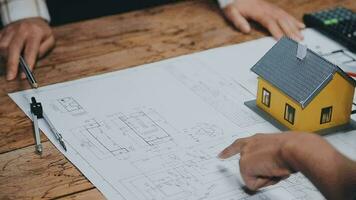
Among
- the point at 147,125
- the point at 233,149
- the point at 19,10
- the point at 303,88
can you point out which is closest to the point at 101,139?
the point at 147,125

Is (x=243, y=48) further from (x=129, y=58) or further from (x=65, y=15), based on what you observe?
(x=65, y=15)

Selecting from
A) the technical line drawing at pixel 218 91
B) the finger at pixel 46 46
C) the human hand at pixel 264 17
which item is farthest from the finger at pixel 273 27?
the finger at pixel 46 46

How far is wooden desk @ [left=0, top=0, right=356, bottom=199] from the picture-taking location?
926 millimetres

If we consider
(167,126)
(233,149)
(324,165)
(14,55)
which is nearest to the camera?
(324,165)

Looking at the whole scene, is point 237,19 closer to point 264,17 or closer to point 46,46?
point 264,17

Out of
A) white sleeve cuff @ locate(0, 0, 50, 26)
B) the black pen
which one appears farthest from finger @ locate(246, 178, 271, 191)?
white sleeve cuff @ locate(0, 0, 50, 26)

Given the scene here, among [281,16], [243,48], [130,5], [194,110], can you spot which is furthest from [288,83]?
[130,5]

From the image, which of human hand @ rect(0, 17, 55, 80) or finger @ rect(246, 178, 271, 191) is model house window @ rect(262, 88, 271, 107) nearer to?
finger @ rect(246, 178, 271, 191)

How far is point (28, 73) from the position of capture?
3.91 feet

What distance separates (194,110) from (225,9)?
425mm

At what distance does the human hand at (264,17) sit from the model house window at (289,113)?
356mm

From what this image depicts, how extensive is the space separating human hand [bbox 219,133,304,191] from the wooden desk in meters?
0.21

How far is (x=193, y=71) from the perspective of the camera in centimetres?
122

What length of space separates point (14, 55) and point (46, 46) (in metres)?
0.08
